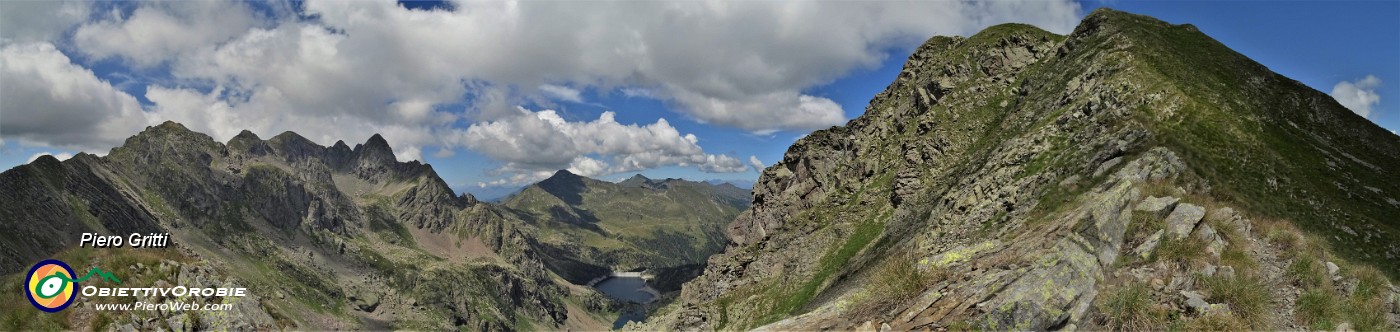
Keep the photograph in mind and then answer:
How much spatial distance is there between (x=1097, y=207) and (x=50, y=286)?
33433mm

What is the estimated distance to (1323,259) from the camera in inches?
709

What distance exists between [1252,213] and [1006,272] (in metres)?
13.7

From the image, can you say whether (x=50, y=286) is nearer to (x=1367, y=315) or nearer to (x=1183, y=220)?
(x=1183, y=220)

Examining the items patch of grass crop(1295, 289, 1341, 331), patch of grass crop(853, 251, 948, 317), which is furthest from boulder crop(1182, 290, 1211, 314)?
patch of grass crop(853, 251, 948, 317)

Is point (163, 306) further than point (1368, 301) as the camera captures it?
Yes

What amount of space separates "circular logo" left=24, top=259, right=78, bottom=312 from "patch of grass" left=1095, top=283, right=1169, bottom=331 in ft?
96.3

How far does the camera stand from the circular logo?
17.4 m

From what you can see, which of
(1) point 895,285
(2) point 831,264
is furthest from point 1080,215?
(2) point 831,264

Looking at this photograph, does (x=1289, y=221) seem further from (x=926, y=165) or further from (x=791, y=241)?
(x=791, y=241)

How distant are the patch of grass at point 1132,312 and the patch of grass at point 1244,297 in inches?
66.4

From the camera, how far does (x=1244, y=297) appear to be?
14000 millimetres

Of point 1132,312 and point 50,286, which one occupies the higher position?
point 50,286

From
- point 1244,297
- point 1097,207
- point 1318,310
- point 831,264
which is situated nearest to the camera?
point 1244,297

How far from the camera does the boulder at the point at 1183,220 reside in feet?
57.7
